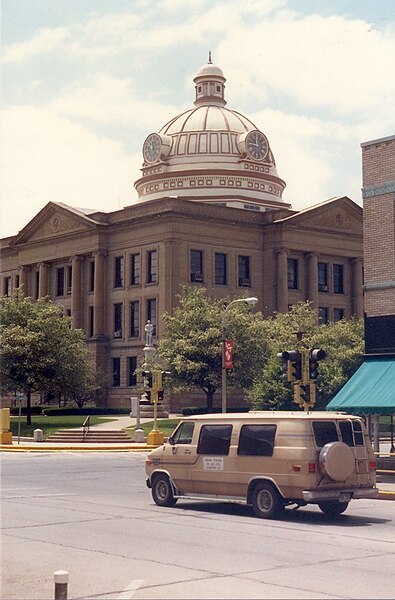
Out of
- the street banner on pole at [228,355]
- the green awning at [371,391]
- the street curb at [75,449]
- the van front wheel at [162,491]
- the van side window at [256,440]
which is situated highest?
the street banner on pole at [228,355]

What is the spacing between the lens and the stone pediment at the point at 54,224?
8488cm

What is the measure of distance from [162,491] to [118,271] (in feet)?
206

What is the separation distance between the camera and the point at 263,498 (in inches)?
740

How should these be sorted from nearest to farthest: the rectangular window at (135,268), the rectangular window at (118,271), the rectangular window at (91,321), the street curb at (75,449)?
the street curb at (75,449), the rectangular window at (135,268), the rectangular window at (118,271), the rectangular window at (91,321)

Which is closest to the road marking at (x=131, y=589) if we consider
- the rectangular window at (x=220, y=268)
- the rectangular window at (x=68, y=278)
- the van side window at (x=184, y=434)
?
the van side window at (x=184, y=434)

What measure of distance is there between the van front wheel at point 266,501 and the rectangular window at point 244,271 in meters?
62.3

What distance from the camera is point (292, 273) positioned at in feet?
276

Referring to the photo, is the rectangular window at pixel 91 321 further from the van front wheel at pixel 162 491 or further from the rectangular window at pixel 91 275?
the van front wheel at pixel 162 491

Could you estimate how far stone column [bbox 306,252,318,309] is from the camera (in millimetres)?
84188

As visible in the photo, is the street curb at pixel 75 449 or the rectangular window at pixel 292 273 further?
the rectangular window at pixel 292 273

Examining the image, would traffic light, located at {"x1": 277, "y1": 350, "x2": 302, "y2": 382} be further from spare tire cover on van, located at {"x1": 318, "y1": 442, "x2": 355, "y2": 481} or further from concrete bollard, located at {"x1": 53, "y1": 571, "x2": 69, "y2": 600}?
concrete bollard, located at {"x1": 53, "y1": 571, "x2": 69, "y2": 600}

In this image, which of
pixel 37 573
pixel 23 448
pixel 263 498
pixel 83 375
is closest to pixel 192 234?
pixel 83 375

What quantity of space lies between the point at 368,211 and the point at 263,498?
14.7 meters

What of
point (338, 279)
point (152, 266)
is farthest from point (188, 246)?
point (338, 279)
